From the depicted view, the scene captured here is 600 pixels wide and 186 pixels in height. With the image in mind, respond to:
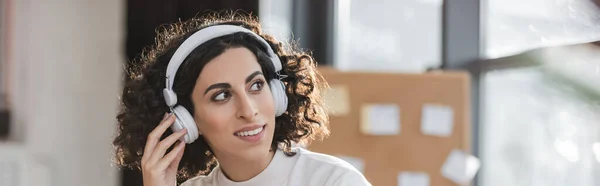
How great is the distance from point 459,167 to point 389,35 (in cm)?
53

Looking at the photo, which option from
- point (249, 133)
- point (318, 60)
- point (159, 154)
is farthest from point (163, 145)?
point (318, 60)

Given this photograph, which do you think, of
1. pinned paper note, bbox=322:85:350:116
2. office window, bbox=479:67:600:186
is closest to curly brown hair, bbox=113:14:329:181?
office window, bbox=479:67:600:186

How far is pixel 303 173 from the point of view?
1.07m

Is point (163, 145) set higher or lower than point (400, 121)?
higher

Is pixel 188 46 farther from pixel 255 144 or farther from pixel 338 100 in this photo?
pixel 338 100

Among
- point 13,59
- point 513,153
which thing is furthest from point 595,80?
point 13,59

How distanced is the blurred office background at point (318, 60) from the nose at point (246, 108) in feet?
1.25

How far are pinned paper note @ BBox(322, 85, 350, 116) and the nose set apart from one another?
42.3 inches

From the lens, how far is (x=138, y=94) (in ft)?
3.61

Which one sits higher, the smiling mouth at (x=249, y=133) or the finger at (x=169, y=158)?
the smiling mouth at (x=249, y=133)

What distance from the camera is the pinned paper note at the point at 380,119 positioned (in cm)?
209

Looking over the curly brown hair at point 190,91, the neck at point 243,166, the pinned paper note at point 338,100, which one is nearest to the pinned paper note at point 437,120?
the pinned paper note at point 338,100

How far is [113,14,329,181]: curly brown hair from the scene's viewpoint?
1.03 metres

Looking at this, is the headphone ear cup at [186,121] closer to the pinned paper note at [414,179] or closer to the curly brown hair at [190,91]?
the curly brown hair at [190,91]
